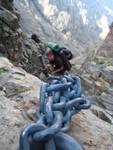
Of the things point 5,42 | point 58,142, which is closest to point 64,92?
point 58,142

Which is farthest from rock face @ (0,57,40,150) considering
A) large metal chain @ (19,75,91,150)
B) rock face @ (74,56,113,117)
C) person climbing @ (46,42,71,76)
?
rock face @ (74,56,113,117)

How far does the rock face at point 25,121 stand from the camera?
11.7 ft

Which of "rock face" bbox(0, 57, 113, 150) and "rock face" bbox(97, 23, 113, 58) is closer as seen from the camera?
"rock face" bbox(0, 57, 113, 150)

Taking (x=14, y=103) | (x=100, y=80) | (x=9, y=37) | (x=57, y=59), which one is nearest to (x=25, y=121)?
(x=14, y=103)

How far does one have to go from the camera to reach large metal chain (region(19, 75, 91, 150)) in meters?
2.66

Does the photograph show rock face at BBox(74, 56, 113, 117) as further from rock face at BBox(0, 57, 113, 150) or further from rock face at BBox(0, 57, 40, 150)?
rock face at BBox(0, 57, 113, 150)

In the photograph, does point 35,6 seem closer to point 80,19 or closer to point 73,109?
point 80,19

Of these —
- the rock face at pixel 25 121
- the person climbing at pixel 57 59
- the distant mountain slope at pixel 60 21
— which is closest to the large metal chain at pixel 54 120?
the rock face at pixel 25 121

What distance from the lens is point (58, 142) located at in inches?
111

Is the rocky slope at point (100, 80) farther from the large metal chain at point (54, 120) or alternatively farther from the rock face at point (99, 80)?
the large metal chain at point (54, 120)

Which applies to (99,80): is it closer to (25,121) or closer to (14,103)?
(14,103)

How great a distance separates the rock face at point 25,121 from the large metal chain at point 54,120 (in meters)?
0.35

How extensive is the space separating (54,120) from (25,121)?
0.95 metres

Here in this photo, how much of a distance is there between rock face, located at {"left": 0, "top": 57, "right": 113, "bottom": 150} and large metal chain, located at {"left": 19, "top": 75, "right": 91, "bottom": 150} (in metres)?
0.35
